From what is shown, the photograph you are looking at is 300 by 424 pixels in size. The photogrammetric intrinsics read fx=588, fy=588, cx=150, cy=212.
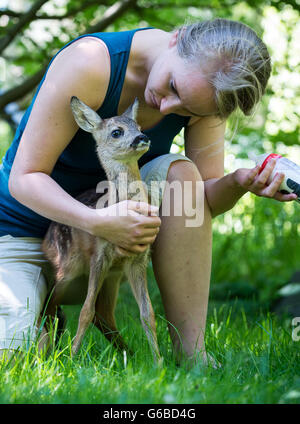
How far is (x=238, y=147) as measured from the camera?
5.14m

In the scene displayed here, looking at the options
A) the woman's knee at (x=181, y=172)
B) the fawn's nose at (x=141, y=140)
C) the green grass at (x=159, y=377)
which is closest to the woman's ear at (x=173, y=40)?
the fawn's nose at (x=141, y=140)

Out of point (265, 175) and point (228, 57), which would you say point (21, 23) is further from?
point (265, 175)

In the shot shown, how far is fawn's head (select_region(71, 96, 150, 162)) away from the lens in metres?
2.68

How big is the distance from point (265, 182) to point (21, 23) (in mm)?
2733

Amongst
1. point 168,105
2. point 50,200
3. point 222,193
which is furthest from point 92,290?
point 168,105

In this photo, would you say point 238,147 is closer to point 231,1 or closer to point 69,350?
point 231,1

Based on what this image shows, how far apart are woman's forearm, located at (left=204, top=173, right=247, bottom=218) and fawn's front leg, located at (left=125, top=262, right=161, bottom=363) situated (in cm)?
50

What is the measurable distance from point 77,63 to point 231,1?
2.81 metres

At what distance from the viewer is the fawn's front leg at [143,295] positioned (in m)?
2.68

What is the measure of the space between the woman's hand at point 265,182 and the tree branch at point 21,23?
2480 millimetres

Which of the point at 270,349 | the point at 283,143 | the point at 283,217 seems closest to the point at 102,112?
the point at 270,349

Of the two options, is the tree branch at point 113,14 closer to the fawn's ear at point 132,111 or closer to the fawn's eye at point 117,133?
the fawn's ear at point 132,111

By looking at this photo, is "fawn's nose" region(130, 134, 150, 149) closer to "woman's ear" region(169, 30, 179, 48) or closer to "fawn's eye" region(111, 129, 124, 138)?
"fawn's eye" region(111, 129, 124, 138)

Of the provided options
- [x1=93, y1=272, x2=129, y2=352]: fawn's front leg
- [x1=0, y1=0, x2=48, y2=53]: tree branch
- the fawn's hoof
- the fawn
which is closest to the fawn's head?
the fawn
